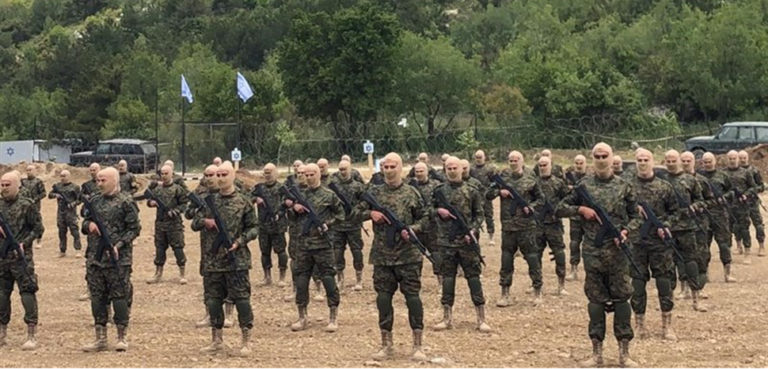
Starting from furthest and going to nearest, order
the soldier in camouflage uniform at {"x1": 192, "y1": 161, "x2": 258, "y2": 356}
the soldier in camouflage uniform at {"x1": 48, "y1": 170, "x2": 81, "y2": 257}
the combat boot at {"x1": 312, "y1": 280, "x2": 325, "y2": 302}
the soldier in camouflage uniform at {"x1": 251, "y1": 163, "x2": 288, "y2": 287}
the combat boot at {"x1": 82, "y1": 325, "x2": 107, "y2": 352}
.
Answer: the soldier in camouflage uniform at {"x1": 48, "y1": 170, "x2": 81, "y2": 257} < the soldier in camouflage uniform at {"x1": 251, "y1": 163, "x2": 288, "y2": 287} < the combat boot at {"x1": 312, "y1": 280, "x2": 325, "y2": 302} < the combat boot at {"x1": 82, "y1": 325, "x2": 107, "y2": 352} < the soldier in camouflage uniform at {"x1": 192, "y1": 161, "x2": 258, "y2": 356}

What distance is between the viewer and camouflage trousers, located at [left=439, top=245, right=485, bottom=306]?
12773 millimetres

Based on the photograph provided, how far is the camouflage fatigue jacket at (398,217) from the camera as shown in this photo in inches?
439

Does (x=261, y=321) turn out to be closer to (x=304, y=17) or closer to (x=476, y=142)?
(x=476, y=142)

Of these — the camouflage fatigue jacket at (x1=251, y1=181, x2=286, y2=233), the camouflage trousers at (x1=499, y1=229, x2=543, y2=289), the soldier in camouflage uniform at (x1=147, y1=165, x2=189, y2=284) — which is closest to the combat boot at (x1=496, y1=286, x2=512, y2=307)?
the camouflage trousers at (x1=499, y1=229, x2=543, y2=289)

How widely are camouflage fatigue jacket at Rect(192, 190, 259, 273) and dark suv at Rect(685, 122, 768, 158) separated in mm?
27850

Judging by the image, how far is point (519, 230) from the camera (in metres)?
14.9

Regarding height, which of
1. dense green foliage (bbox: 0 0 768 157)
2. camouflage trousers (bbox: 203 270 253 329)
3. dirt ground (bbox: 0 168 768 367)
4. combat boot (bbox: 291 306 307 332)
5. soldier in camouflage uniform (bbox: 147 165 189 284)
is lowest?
dirt ground (bbox: 0 168 768 367)

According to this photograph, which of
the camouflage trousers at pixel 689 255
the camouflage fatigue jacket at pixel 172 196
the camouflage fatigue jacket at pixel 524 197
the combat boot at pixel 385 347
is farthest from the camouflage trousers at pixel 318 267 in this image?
the camouflage fatigue jacket at pixel 172 196

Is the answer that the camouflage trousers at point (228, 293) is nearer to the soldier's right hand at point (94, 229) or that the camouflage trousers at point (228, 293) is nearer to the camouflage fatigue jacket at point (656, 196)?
the soldier's right hand at point (94, 229)

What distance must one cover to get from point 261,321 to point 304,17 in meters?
39.6

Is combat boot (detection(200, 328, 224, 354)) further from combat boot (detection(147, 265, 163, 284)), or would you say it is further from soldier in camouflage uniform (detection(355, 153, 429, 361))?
combat boot (detection(147, 265, 163, 284))

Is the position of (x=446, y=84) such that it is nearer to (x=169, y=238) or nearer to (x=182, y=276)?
(x=182, y=276)

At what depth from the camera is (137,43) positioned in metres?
102

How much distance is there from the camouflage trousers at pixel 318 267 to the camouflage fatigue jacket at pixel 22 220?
3030 mm
